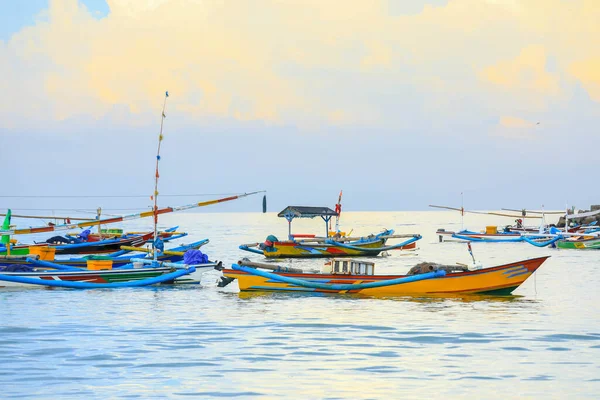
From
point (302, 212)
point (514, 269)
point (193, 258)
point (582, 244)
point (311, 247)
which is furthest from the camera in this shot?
point (582, 244)

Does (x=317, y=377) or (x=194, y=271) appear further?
(x=194, y=271)

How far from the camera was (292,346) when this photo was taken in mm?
16953

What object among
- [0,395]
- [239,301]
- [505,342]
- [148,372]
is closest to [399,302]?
[239,301]

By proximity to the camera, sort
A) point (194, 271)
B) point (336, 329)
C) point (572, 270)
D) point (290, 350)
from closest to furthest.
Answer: point (290, 350) → point (336, 329) → point (194, 271) → point (572, 270)

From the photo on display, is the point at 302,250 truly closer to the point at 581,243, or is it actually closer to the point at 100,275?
the point at 100,275

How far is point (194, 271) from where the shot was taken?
2970 centimetres

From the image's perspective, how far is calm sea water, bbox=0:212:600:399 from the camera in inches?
506

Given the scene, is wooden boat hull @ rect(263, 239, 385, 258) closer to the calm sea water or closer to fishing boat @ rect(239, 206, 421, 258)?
fishing boat @ rect(239, 206, 421, 258)

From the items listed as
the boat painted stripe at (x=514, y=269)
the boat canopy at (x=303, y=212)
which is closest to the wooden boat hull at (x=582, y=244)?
the boat canopy at (x=303, y=212)

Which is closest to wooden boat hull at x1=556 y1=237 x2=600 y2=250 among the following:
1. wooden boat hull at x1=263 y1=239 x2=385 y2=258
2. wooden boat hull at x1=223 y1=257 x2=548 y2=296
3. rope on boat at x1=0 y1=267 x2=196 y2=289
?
wooden boat hull at x1=263 y1=239 x2=385 y2=258

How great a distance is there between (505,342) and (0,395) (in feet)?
35.1

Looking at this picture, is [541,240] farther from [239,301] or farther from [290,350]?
[290,350]

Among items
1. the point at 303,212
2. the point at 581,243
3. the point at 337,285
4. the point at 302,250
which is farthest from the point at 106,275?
the point at 581,243

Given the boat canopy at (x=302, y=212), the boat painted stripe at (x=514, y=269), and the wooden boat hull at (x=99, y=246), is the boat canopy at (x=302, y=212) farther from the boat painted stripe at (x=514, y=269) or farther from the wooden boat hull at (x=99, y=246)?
the boat painted stripe at (x=514, y=269)
